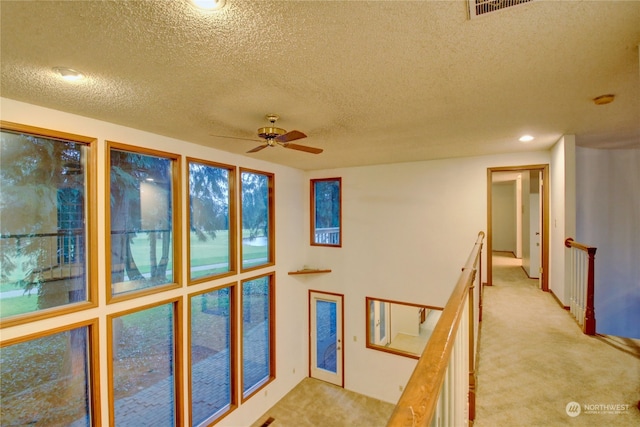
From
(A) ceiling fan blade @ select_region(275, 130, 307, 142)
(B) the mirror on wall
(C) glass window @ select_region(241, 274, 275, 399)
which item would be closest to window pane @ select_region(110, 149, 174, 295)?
(C) glass window @ select_region(241, 274, 275, 399)

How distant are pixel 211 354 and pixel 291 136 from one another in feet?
12.0

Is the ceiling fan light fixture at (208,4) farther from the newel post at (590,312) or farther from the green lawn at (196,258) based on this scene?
the newel post at (590,312)

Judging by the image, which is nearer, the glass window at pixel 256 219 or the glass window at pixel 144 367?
the glass window at pixel 144 367

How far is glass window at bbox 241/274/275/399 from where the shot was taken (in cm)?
509

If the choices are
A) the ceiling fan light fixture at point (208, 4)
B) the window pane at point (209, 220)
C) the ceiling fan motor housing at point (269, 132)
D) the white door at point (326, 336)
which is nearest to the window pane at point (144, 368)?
the window pane at point (209, 220)

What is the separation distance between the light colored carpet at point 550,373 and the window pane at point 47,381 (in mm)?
3674

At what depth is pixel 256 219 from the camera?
542 centimetres

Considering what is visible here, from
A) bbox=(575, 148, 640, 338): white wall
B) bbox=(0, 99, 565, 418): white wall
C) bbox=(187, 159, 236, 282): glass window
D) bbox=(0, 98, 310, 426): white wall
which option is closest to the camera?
bbox=(0, 98, 310, 426): white wall

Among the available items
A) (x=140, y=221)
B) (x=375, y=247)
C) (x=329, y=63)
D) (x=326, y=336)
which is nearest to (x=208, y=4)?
(x=329, y=63)

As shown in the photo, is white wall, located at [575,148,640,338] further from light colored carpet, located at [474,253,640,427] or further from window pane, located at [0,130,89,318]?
window pane, located at [0,130,89,318]

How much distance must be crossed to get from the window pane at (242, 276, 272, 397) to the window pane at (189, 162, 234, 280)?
75 cm

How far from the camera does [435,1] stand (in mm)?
1388

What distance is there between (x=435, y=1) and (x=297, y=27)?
2.29 feet

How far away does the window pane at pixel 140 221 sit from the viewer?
10.8ft
